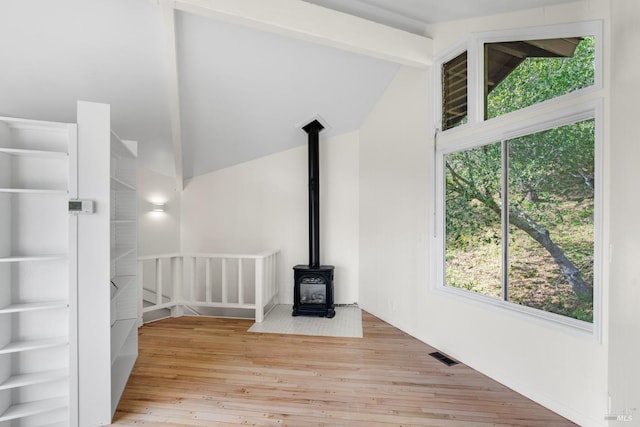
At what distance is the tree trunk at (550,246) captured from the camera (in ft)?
6.74

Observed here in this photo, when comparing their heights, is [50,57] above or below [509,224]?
above

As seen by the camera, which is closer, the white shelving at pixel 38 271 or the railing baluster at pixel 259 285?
the white shelving at pixel 38 271

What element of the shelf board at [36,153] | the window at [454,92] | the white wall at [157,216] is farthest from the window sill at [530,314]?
the white wall at [157,216]

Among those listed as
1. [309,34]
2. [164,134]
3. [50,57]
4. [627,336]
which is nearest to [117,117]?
[164,134]

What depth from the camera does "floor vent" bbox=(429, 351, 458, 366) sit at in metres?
2.75

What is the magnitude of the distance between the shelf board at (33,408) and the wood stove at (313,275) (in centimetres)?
252

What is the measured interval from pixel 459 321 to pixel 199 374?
2.29 meters

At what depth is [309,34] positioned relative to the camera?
2695 mm

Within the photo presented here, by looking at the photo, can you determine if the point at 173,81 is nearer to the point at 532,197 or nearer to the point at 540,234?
the point at 532,197

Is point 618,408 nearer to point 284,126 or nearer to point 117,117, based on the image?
point 284,126

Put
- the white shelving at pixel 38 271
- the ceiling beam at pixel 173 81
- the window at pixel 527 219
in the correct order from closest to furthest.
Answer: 1. the white shelving at pixel 38 271
2. the window at pixel 527 219
3. the ceiling beam at pixel 173 81

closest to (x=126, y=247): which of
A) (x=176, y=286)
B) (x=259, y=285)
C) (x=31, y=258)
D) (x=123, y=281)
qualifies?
(x=123, y=281)

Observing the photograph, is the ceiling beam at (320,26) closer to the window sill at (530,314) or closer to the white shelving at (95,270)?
the white shelving at (95,270)

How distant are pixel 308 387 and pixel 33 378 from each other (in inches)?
67.2
